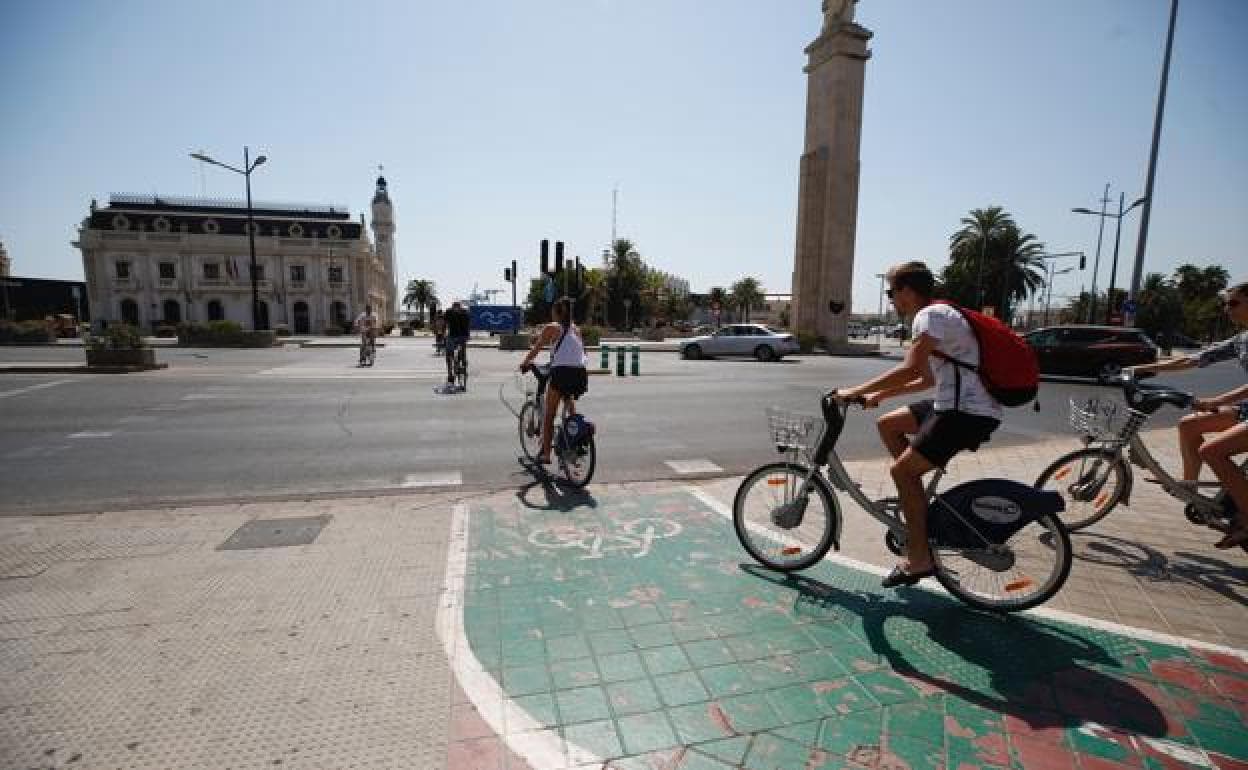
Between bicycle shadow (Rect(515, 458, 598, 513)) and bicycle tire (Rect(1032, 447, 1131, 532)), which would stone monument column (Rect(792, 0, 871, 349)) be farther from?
bicycle shadow (Rect(515, 458, 598, 513))

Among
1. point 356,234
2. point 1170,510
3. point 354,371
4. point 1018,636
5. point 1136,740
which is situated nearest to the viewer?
point 1136,740

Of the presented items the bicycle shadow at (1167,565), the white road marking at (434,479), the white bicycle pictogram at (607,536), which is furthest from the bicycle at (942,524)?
the white road marking at (434,479)

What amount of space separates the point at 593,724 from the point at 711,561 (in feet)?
5.64

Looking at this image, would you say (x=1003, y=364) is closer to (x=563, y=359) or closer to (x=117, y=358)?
(x=563, y=359)

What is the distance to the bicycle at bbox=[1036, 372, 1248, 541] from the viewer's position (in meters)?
3.92

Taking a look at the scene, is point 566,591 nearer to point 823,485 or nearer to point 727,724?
point 727,724

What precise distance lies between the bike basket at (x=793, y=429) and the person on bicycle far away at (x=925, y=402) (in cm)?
30

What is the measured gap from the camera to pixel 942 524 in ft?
10.6

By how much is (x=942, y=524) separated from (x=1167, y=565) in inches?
80.5

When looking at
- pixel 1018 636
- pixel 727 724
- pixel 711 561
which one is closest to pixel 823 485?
pixel 711 561

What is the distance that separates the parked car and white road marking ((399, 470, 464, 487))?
19.8 m

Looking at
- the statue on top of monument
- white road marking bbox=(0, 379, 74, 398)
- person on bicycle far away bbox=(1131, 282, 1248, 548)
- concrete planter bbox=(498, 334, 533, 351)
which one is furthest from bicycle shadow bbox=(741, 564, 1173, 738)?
the statue on top of monument

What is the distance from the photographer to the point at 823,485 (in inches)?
140

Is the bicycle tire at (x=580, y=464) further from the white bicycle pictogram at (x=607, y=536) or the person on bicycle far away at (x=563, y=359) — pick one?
the white bicycle pictogram at (x=607, y=536)
